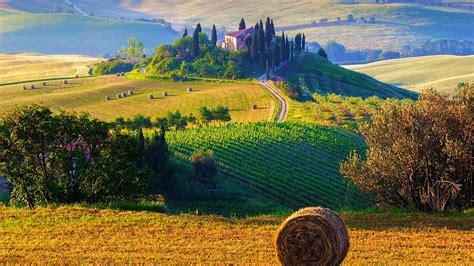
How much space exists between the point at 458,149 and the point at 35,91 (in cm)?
10506

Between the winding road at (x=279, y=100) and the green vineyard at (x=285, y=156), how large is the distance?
34.8 feet

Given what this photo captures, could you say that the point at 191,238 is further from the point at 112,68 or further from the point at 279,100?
the point at 112,68

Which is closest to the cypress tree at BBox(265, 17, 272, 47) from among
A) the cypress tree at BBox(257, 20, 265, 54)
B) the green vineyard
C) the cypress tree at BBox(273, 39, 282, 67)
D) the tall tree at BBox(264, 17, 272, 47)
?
the tall tree at BBox(264, 17, 272, 47)

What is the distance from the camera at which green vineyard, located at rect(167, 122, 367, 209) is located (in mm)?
56219

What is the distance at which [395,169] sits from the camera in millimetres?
36031

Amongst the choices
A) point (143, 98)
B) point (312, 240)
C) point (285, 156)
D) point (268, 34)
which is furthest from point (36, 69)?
point (312, 240)

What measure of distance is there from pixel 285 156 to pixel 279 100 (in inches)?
1677

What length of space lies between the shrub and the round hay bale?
15318 mm

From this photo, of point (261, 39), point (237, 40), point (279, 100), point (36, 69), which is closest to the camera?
point (279, 100)

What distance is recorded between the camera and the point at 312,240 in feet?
65.2

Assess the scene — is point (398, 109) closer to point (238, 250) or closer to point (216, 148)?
point (238, 250)

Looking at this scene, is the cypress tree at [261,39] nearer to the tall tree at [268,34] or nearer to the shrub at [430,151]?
the tall tree at [268,34]

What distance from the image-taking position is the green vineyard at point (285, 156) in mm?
56219

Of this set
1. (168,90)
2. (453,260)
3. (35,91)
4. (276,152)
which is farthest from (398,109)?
(35,91)
